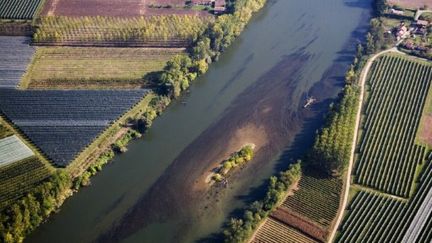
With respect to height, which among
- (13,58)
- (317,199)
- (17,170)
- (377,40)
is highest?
(13,58)

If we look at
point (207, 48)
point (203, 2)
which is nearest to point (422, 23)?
point (207, 48)

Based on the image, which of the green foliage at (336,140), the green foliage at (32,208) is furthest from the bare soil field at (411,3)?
the green foliage at (32,208)

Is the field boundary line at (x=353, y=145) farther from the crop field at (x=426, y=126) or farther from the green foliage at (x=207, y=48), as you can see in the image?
the green foliage at (x=207, y=48)

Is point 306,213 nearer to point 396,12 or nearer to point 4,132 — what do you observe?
point 4,132

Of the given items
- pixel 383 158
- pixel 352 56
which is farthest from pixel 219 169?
pixel 352 56

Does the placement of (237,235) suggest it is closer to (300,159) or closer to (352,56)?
(300,159)

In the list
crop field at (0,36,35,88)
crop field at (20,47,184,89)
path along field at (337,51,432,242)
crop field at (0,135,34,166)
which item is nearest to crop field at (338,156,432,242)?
path along field at (337,51,432,242)
